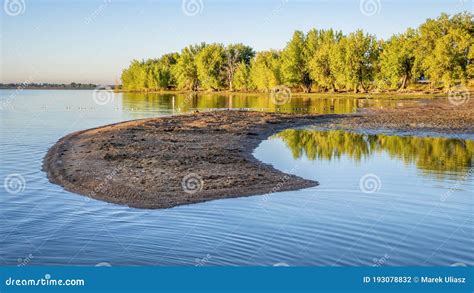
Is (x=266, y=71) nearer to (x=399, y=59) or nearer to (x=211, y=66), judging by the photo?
(x=211, y=66)

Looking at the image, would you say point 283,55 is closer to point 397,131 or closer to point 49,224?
point 397,131

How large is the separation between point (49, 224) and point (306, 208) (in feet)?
26.9

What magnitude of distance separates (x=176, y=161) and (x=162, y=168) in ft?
5.82

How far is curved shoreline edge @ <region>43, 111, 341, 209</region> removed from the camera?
752 inches

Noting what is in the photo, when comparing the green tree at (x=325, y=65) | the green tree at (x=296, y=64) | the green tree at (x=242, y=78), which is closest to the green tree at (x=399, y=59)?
the green tree at (x=325, y=65)

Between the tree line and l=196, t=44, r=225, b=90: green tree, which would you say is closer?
the tree line

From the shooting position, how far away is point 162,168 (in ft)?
75.8

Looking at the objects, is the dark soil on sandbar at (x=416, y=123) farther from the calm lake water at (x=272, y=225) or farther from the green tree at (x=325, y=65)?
the green tree at (x=325, y=65)

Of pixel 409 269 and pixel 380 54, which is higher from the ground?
pixel 380 54

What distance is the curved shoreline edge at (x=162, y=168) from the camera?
62.7ft

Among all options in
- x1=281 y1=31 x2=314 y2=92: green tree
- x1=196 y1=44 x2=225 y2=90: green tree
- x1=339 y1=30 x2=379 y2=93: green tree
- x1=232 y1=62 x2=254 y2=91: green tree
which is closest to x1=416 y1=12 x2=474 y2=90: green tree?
x1=339 y1=30 x2=379 y2=93: green tree

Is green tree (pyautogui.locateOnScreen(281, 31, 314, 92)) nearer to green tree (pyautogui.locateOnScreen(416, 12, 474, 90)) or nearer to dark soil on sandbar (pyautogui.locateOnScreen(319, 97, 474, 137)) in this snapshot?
green tree (pyautogui.locateOnScreen(416, 12, 474, 90))

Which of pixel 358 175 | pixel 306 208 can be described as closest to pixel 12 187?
pixel 306 208

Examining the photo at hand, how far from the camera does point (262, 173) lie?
2256 cm
